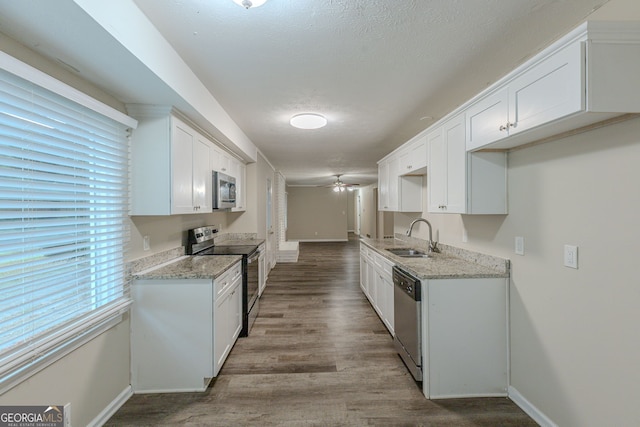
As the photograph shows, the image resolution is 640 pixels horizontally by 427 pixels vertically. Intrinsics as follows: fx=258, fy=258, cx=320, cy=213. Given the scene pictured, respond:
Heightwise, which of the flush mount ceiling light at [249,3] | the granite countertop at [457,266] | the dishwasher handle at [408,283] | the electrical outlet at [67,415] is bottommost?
the electrical outlet at [67,415]

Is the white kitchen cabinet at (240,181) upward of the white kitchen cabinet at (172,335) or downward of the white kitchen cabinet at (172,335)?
upward

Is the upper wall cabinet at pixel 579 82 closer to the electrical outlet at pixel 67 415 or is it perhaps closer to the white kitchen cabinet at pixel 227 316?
the white kitchen cabinet at pixel 227 316

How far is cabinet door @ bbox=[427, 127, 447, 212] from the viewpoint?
246 centimetres

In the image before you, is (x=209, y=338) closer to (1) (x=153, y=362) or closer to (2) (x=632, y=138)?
(1) (x=153, y=362)

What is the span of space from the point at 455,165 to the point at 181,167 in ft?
7.81

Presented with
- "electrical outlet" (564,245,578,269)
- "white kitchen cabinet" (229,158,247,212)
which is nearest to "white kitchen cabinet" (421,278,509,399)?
"electrical outlet" (564,245,578,269)

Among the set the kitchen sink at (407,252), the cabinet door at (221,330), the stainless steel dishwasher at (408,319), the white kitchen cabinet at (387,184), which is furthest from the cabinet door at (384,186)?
the cabinet door at (221,330)

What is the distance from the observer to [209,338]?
207cm

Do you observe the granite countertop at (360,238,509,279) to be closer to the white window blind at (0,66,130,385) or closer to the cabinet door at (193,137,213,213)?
the cabinet door at (193,137,213,213)

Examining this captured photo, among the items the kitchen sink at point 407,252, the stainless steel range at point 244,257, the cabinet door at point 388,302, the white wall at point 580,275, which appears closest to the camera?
the white wall at point 580,275

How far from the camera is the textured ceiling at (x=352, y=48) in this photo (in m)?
1.37

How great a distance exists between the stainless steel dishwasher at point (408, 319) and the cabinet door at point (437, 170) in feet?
2.54

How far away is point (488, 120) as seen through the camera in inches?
72.4

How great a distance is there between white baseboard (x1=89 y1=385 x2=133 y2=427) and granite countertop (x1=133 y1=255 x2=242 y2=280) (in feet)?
2.79
